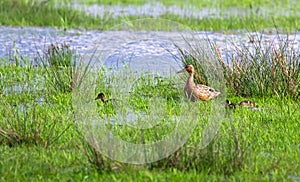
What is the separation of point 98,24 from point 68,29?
79 centimetres

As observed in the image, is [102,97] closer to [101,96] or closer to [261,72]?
[101,96]

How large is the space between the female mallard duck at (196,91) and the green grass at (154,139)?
0.09 m

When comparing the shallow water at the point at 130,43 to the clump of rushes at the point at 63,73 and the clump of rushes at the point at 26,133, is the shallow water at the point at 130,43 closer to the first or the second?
the clump of rushes at the point at 63,73

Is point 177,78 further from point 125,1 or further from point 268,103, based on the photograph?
point 125,1

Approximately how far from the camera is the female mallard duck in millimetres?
8680

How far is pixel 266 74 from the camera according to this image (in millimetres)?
9281

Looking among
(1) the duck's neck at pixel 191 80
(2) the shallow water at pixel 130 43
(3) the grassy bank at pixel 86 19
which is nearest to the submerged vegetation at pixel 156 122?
(1) the duck's neck at pixel 191 80

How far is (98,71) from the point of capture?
9.73 metres

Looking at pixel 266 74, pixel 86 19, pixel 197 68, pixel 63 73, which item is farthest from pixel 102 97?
pixel 86 19

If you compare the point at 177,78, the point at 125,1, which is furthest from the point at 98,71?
the point at 125,1

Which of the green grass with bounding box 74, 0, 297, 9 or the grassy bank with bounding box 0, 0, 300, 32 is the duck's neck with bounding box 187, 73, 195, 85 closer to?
the grassy bank with bounding box 0, 0, 300, 32

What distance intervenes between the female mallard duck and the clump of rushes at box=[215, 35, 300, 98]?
706mm

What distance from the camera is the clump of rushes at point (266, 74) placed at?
30.0 ft

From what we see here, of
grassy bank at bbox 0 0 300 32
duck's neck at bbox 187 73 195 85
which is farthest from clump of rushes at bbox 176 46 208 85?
grassy bank at bbox 0 0 300 32
